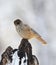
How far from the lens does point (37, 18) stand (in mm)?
2607

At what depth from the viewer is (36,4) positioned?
2641mm

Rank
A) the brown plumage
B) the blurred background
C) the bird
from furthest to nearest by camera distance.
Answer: the blurred background < the bird < the brown plumage

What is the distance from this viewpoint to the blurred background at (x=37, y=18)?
2.38 metres

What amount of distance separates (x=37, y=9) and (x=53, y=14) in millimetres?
185

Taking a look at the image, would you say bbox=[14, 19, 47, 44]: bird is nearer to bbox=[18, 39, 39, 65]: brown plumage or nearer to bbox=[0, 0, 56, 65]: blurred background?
bbox=[18, 39, 39, 65]: brown plumage

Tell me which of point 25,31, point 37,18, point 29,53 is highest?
point 37,18

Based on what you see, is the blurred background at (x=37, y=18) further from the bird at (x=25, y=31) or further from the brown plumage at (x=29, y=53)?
the brown plumage at (x=29, y=53)

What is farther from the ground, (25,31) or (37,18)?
(37,18)

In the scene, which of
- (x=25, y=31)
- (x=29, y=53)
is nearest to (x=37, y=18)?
(x=25, y=31)

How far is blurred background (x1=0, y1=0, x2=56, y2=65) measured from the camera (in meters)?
2.38

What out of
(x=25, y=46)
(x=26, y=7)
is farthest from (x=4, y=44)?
(x=25, y=46)

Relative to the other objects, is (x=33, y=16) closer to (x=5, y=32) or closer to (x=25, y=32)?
(x=5, y=32)

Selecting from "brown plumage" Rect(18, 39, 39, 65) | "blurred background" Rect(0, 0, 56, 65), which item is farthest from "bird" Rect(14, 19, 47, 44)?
"blurred background" Rect(0, 0, 56, 65)

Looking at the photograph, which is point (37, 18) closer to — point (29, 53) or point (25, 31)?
point (25, 31)
